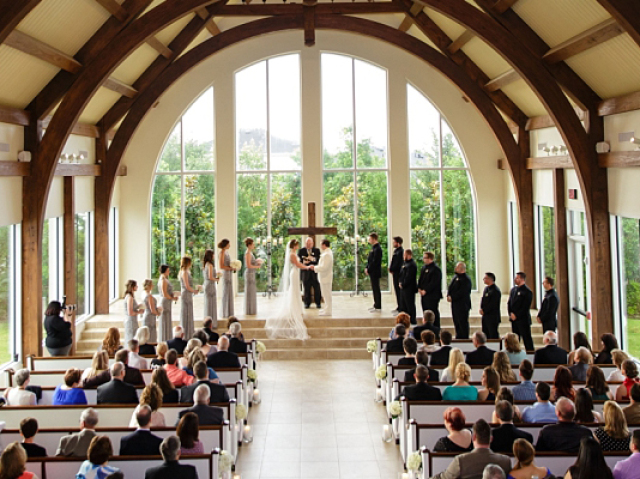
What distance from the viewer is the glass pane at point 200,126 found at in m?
16.0

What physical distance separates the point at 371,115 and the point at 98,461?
485 inches

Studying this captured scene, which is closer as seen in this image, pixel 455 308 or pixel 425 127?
pixel 455 308

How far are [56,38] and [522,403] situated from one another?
7645 mm

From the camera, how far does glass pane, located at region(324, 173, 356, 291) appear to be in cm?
1597

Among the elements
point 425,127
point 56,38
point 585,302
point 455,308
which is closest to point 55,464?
point 56,38

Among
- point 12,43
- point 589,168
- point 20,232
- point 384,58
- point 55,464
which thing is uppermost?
point 384,58

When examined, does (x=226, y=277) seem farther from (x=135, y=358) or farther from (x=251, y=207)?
(x=135, y=358)

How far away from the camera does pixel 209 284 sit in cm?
1160

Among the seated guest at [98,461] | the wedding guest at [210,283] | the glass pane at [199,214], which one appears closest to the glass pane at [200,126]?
the glass pane at [199,214]

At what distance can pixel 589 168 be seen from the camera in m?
10.3

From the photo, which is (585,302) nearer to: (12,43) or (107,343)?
(107,343)

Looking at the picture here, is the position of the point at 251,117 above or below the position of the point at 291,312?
above

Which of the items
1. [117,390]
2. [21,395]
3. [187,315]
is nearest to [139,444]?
[117,390]

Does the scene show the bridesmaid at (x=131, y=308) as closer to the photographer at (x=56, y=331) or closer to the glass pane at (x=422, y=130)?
the photographer at (x=56, y=331)
